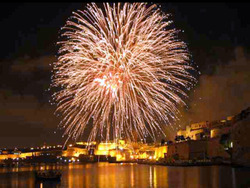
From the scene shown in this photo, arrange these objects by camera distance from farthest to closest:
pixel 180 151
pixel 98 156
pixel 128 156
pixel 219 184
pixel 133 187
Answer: pixel 98 156 < pixel 128 156 < pixel 180 151 < pixel 133 187 < pixel 219 184

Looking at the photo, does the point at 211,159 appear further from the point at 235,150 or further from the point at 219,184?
the point at 219,184

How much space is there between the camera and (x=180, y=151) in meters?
40.2

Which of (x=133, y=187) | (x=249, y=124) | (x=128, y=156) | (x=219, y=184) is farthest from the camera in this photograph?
(x=128, y=156)

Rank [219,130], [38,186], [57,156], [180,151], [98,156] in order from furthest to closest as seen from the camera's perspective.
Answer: [57,156], [98,156], [180,151], [219,130], [38,186]

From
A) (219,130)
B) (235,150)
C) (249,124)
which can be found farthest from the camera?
(219,130)

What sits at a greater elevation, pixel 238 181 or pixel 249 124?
pixel 249 124

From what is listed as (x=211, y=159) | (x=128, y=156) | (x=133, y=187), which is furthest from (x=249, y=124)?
(x=128, y=156)

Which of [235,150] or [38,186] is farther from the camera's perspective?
[235,150]

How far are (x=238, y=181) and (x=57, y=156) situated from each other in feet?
268

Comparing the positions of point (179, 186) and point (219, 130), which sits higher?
point (219, 130)

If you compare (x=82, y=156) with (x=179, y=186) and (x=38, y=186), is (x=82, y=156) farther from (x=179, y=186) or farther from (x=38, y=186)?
(x=179, y=186)

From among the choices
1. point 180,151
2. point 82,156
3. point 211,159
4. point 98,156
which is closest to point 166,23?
point 211,159

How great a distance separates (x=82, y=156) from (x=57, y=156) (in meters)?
13.6

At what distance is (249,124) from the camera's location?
2227cm
